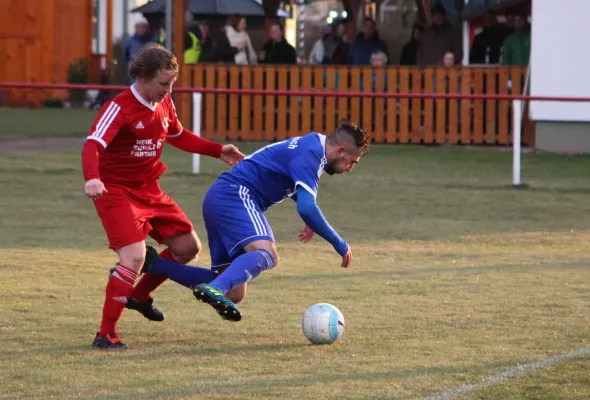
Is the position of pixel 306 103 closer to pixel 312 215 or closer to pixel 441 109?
pixel 441 109

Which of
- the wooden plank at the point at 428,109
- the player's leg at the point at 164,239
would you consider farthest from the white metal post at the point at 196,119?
the player's leg at the point at 164,239

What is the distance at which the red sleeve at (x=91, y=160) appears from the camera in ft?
22.9

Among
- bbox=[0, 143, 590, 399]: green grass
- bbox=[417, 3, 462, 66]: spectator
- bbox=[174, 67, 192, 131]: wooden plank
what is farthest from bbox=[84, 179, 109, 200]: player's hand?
bbox=[417, 3, 462, 66]: spectator

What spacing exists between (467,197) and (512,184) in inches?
51.9

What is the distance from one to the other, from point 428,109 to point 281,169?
1446cm

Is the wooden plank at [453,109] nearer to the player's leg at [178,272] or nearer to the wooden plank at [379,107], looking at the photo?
the wooden plank at [379,107]

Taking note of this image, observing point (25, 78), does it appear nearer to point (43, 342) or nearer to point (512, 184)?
point (512, 184)

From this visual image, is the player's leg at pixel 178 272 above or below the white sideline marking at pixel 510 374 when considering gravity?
above

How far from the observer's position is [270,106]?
22.2 m

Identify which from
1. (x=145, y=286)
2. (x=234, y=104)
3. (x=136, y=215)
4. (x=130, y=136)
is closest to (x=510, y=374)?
(x=136, y=215)

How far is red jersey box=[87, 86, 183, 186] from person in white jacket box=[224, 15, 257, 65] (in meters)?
16.8

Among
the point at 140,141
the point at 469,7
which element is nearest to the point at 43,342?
the point at 140,141

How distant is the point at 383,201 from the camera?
15.4 metres

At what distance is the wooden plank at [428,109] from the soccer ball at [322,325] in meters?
14.6
